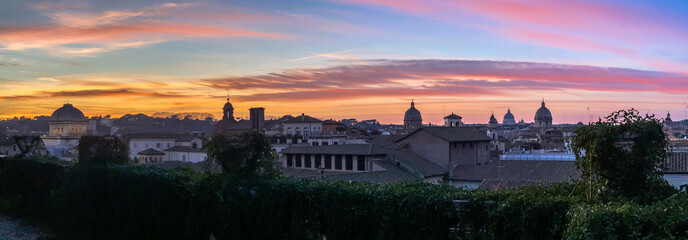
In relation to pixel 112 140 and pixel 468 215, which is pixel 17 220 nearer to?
pixel 112 140

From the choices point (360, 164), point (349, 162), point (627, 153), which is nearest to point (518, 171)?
point (360, 164)

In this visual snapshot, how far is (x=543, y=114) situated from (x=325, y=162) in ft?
388

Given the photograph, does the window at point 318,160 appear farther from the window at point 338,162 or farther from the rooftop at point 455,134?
the rooftop at point 455,134

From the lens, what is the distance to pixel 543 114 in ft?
467

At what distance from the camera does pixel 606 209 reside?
6270mm

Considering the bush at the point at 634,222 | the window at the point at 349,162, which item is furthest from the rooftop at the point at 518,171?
the bush at the point at 634,222

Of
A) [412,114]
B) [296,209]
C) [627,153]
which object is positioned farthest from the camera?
[412,114]

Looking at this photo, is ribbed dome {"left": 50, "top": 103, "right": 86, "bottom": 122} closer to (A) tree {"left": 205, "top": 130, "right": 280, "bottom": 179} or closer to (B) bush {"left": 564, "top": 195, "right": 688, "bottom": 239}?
(A) tree {"left": 205, "top": 130, "right": 280, "bottom": 179}

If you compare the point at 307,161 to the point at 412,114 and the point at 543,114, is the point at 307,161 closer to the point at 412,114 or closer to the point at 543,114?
the point at 412,114

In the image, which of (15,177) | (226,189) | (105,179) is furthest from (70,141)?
(226,189)

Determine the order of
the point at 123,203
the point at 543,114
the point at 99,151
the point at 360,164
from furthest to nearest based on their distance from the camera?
the point at 543,114, the point at 360,164, the point at 99,151, the point at 123,203

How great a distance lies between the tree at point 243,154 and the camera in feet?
37.3

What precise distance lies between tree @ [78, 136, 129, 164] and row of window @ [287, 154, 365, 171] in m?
19.4

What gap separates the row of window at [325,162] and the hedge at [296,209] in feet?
63.4
